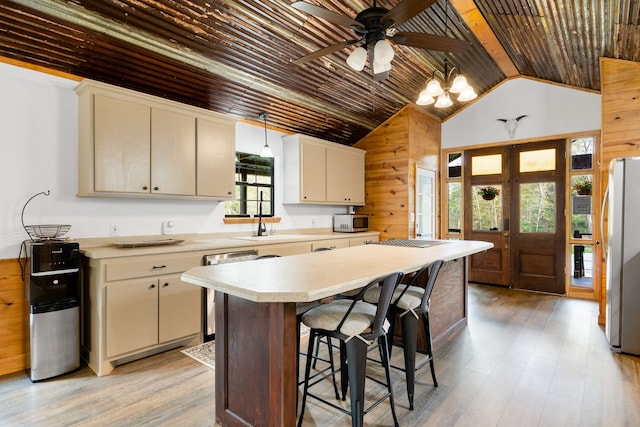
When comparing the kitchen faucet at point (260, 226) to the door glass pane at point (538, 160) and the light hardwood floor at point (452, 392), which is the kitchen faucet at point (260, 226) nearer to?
the light hardwood floor at point (452, 392)

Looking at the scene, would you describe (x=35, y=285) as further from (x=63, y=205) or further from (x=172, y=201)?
(x=172, y=201)

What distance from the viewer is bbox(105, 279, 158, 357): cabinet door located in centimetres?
261

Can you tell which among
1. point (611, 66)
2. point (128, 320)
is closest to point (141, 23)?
point (128, 320)

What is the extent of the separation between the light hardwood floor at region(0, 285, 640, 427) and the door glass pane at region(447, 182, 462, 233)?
2.72 meters

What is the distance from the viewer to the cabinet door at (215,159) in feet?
11.5

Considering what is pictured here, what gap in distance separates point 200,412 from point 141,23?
9.17 ft

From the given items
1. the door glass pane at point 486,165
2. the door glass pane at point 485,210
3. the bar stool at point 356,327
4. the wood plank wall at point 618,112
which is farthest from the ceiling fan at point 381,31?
the door glass pane at point 485,210

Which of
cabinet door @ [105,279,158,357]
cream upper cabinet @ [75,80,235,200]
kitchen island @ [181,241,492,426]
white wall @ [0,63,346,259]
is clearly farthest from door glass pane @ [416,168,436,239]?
cabinet door @ [105,279,158,357]

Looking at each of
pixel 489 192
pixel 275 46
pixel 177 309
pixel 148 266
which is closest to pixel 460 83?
pixel 275 46

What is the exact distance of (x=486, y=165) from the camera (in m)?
5.57

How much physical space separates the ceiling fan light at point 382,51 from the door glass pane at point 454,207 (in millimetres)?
4191

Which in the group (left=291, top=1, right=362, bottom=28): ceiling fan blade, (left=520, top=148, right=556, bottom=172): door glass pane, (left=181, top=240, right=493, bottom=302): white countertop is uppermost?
(left=291, top=1, right=362, bottom=28): ceiling fan blade

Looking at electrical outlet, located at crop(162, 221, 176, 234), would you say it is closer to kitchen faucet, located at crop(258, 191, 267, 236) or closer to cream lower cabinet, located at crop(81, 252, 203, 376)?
cream lower cabinet, located at crop(81, 252, 203, 376)

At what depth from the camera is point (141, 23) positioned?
2656 millimetres
